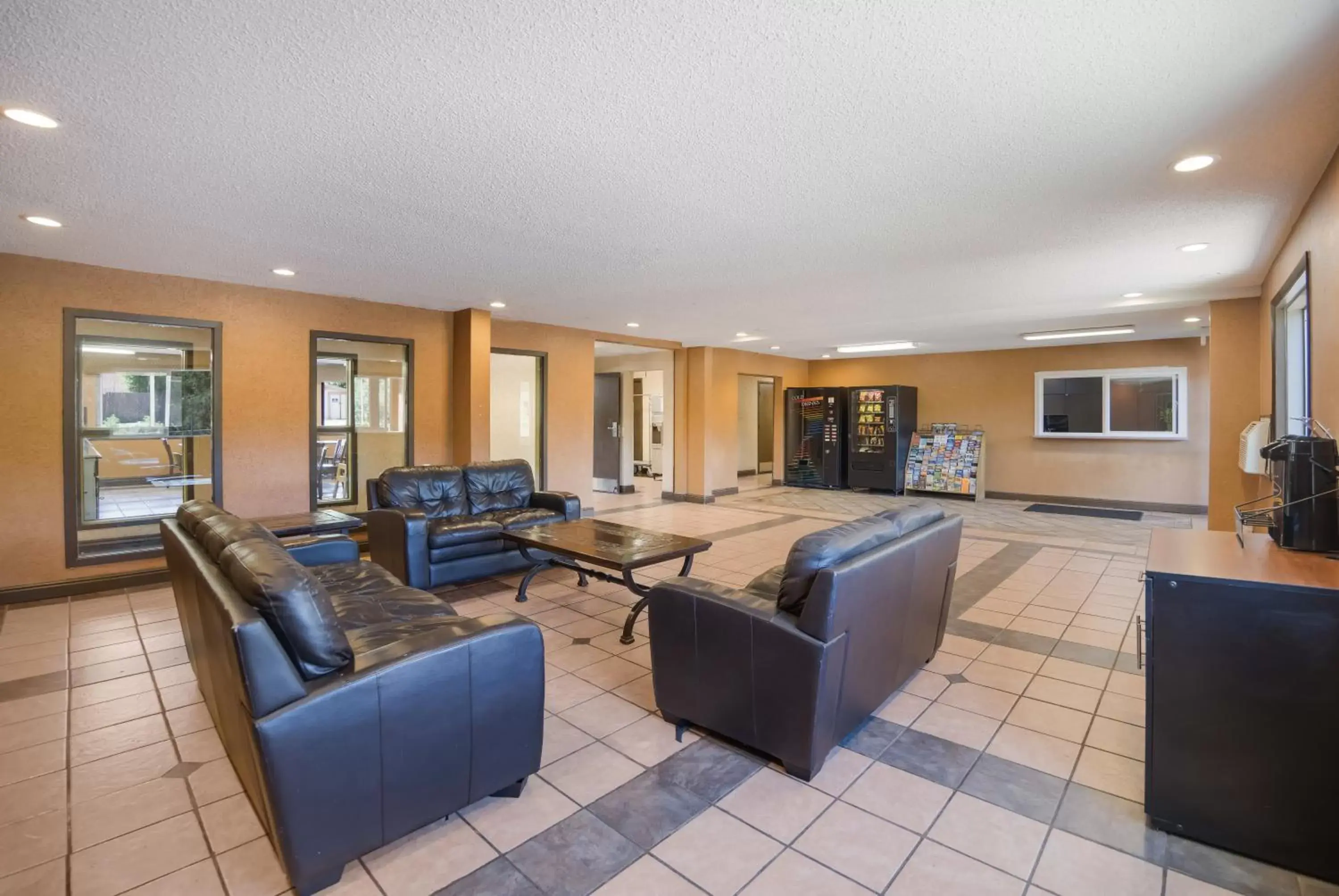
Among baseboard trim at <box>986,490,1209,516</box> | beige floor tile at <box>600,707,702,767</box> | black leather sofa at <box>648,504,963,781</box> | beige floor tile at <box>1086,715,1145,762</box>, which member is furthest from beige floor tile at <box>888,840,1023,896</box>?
baseboard trim at <box>986,490,1209,516</box>

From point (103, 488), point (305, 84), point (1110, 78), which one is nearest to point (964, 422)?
point (1110, 78)

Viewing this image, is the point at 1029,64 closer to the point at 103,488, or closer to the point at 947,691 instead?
the point at 947,691

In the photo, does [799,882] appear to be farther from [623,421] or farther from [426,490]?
A: [623,421]

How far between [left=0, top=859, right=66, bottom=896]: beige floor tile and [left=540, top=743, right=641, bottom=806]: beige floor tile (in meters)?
1.38

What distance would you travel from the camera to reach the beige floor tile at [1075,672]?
308 centimetres

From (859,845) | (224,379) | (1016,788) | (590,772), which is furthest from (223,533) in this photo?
(224,379)

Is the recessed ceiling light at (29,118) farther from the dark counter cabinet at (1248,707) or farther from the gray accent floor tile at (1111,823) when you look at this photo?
the gray accent floor tile at (1111,823)

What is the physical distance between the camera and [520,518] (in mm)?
5035

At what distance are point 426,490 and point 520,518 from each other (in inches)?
33.6

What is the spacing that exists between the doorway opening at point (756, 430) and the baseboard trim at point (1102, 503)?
162 inches

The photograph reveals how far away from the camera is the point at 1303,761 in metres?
1.71

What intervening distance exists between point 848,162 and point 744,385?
994 centimetres

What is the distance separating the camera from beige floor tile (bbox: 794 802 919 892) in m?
1.78

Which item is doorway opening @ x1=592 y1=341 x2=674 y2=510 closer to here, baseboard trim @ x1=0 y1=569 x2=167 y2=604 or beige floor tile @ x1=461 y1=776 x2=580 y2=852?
baseboard trim @ x1=0 y1=569 x2=167 y2=604
